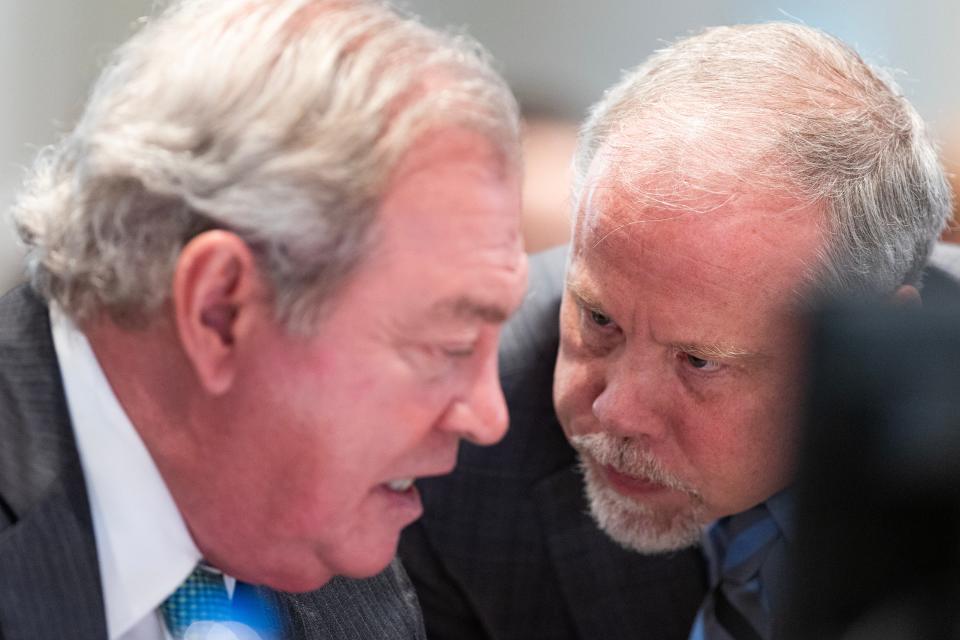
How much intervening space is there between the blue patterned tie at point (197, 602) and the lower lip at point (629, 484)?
763 mm

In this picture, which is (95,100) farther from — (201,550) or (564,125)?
(564,125)

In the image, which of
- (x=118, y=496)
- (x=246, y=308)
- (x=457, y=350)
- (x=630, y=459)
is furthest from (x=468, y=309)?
(x=630, y=459)

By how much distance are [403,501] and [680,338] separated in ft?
1.92

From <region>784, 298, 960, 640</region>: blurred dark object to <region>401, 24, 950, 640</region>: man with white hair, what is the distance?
948mm

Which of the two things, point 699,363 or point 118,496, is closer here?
point 118,496

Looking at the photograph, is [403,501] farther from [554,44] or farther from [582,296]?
[554,44]

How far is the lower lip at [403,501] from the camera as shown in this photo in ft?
4.58

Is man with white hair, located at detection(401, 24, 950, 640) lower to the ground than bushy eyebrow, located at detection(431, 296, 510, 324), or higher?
lower

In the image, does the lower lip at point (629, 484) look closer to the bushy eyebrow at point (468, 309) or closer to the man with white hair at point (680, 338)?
the man with white hair at point (680, 338)

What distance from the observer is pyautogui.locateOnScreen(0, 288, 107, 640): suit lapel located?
1209mm

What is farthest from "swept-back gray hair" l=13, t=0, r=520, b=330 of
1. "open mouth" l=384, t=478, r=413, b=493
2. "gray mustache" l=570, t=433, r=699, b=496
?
"gray mustache" l=570, t=433, r=699, b=496

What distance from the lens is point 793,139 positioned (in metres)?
1.88

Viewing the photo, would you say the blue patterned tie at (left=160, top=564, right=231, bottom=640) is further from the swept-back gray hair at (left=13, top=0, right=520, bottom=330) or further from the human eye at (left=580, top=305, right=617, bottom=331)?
the human eye at (left=580, top=305, right=617, bottom=331)

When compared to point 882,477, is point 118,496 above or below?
below
